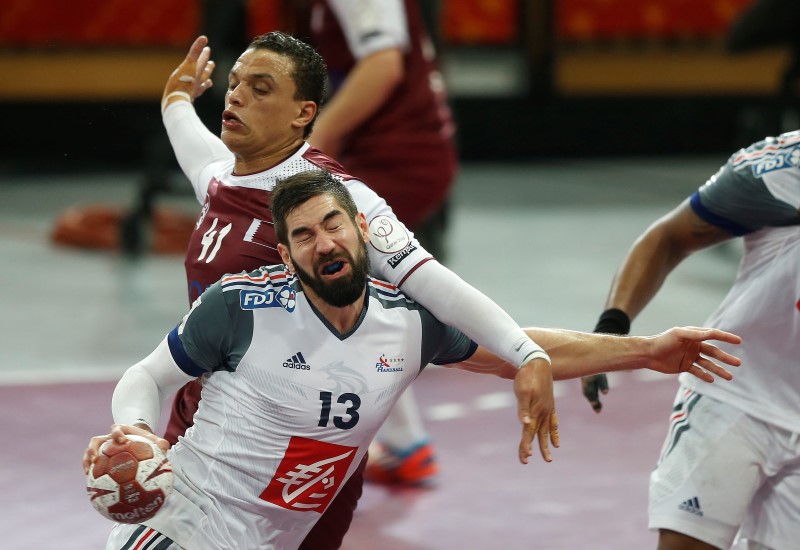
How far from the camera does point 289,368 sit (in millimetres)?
3146

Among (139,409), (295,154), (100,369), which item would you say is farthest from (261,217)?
(100,369)

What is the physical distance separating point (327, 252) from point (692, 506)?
1219mm

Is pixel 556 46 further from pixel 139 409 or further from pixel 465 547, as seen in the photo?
pixel 139 409

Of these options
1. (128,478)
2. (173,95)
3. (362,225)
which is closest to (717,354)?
(362,225)

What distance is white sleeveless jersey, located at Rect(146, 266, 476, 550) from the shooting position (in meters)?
3.15

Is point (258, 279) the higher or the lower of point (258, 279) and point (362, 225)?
the lower

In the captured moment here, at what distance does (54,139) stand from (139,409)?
10971mm

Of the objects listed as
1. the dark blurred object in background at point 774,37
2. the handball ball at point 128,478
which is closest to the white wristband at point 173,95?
the handball ball at point 128,478

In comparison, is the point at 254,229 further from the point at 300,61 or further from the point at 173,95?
the point at 173,95

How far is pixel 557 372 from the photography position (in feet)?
10.5

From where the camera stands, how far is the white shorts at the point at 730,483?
3.46 m

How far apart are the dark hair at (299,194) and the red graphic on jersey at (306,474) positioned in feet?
1.65

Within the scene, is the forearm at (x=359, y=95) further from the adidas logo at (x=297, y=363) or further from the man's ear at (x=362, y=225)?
the adidas logo at (x=297, y=363)

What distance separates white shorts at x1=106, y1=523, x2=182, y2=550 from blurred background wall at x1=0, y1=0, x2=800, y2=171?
10.6m
